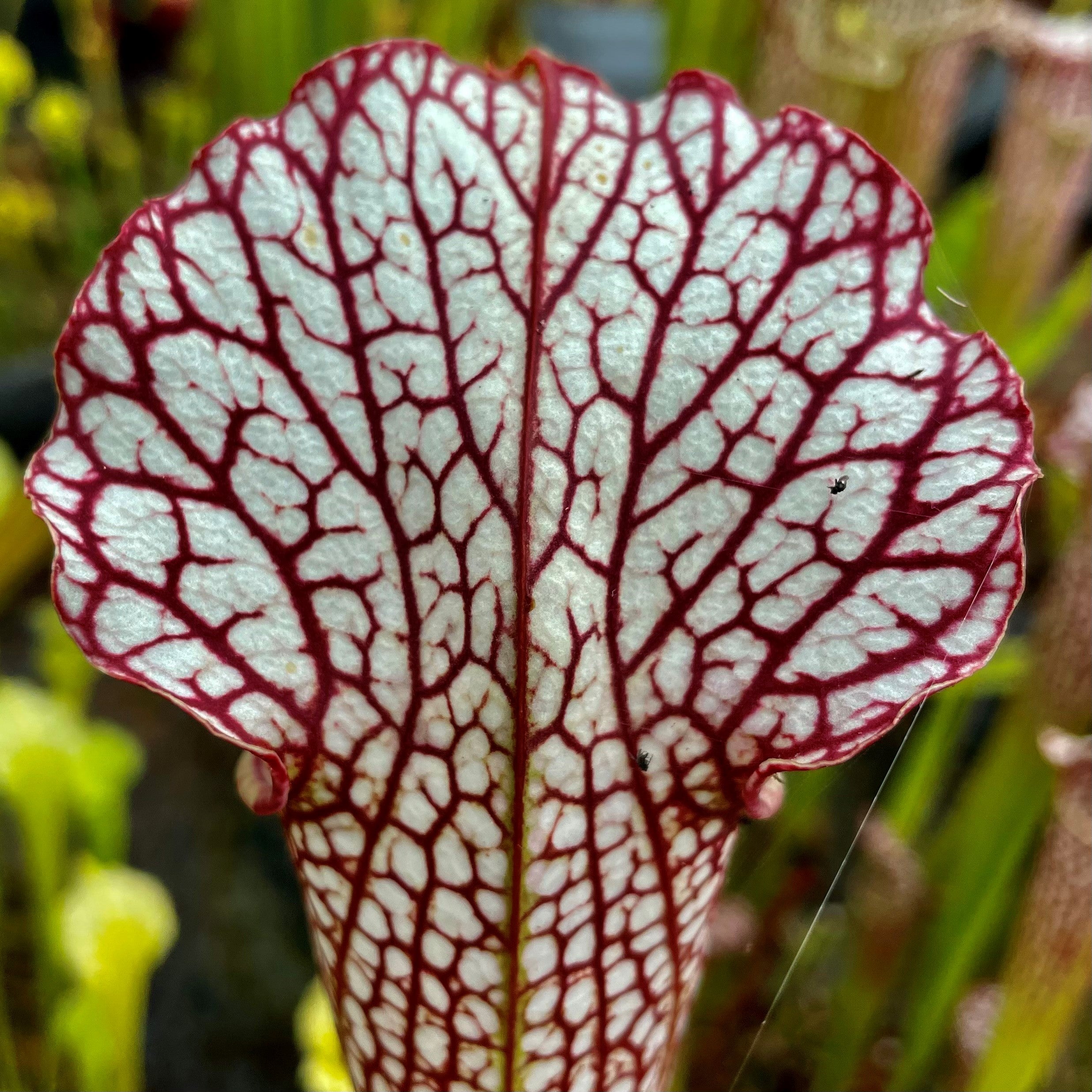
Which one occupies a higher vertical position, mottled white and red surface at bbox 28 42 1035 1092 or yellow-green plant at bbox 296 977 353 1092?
mottled white and red surface at bbox 28 42 1035 1092

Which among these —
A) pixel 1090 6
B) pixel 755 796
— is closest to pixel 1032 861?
pixel 755 796

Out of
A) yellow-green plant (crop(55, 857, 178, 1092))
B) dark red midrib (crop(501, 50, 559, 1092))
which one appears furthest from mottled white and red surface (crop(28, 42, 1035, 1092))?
yellow-green plant (crop(55, 857, 178, 1092))

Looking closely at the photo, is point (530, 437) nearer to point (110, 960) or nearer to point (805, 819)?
point (110, 960)

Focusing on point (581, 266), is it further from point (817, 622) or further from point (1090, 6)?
point (1090, 6)

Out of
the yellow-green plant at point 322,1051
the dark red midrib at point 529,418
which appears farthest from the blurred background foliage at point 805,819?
the dark red midrib at point 529,418

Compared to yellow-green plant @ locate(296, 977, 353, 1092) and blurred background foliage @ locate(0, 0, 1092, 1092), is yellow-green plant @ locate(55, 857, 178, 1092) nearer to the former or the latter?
blurred background foliage @ locate(0, 0, 1092, 1092)

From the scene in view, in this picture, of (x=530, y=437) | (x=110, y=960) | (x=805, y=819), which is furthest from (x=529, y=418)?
(x=805, y=819)

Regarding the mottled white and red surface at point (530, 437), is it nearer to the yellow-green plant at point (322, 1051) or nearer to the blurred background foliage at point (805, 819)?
the blurred background foliage at point (805, 819)
